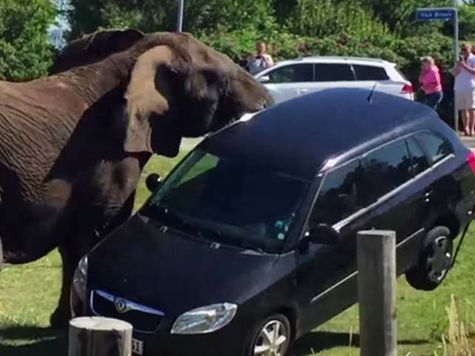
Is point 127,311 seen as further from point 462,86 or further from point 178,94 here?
point 462,86

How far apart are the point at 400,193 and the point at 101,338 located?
524 cm

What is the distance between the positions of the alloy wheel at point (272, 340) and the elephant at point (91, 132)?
2144mm

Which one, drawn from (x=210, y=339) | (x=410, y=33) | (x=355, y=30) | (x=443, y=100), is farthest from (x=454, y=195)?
(x=410, y=33)

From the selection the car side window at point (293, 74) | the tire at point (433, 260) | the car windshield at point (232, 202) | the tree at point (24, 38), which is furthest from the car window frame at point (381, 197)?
the tree at point (24, 38)

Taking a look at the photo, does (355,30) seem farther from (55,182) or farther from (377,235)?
(377,235)

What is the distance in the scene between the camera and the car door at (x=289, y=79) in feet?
92.5

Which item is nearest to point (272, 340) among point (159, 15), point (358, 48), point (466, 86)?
point (466, 86)

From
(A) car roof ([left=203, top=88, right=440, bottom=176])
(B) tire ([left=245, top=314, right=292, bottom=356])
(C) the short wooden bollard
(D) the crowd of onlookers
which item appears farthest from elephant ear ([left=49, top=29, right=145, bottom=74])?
(D) the crowd of onlookers

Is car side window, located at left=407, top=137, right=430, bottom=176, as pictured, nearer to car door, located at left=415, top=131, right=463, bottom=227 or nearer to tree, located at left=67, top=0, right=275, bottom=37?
car door, located at left=415, top=131, right=463, bottom=227

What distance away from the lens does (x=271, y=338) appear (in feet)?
26.5

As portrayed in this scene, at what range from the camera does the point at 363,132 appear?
9266 millimetres

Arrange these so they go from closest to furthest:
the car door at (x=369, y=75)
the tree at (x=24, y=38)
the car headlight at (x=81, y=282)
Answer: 1. the car headlight at (x=81, y=282)
2. the car door at (x=369, y=75)
3. the tree at (x=24, y=38)

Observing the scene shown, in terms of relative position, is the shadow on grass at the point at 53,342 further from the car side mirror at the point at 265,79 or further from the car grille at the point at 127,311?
the car side mirror at the point at 265,79

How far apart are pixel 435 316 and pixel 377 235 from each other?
427 cm
